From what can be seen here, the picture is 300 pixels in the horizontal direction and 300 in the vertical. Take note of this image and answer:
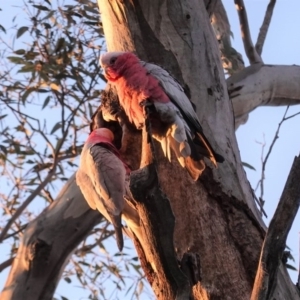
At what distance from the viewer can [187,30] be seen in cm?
236

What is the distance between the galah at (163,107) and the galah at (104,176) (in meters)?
0.14

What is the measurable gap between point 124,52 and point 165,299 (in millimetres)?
933

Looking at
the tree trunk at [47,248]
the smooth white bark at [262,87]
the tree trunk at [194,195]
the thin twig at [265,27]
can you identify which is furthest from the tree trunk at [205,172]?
the thin twig at [265,27]

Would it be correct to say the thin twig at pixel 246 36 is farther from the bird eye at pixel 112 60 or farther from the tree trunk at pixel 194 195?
the bird eye at pixel 112 60

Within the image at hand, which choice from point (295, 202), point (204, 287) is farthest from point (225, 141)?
point (295, 202)

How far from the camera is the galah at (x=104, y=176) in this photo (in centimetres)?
215

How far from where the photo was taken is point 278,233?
1.38 m

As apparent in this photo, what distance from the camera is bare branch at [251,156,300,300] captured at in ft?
4.52

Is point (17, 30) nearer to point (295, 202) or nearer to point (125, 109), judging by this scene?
point (125, 109)

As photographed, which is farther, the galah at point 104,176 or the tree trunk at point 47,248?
the tree trunk at point 47,248

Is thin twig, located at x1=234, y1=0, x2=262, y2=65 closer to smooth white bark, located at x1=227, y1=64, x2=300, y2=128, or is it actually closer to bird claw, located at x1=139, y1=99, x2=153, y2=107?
smooth white bark, located at x1=227, y1=64, x2=300, y2=128

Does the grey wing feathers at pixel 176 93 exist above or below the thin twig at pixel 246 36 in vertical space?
below

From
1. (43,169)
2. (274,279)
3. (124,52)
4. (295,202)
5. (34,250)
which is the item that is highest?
(43,169)

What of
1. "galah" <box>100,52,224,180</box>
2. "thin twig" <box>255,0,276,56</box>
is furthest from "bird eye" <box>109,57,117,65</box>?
"thin twig" <box>255,0,276,56</box>
